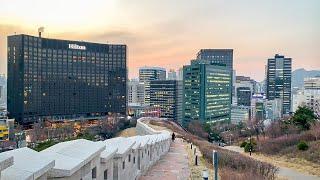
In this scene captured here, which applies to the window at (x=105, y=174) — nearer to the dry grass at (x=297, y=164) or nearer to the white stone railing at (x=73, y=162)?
the white stone railing at (x=73, y=162)

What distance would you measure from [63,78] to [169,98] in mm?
48862

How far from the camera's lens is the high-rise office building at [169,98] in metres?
156

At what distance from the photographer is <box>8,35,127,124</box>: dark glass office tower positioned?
110250mm

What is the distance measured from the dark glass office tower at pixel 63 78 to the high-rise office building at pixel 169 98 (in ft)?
95.2

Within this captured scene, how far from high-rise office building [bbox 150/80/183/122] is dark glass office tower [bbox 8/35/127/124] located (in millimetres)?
29010

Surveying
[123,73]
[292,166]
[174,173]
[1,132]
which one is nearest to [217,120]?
[123,73]

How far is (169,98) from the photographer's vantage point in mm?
156500

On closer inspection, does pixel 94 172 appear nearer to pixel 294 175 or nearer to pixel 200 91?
pixel 294 175

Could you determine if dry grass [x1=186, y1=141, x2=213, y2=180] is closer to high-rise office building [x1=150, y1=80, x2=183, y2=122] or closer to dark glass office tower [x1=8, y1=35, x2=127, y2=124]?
dark glass office tower [x1=8, y1=35, x2=127, y2=124]

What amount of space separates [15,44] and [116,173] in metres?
107

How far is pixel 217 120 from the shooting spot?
478ft

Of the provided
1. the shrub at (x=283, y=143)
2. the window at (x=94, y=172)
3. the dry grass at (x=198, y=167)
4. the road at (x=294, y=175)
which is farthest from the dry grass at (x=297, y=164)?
the window at (x=94, y=172)

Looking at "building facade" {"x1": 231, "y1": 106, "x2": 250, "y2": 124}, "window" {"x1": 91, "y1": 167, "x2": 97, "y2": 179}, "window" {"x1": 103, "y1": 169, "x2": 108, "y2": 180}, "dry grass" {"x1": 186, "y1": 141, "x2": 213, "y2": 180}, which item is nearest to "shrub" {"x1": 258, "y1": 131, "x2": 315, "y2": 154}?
"dry grass" {"x1": 186, "y1": 141, "x2": 213, "y2": 180}

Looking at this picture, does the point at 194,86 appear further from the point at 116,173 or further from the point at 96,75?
the point at 116,173
